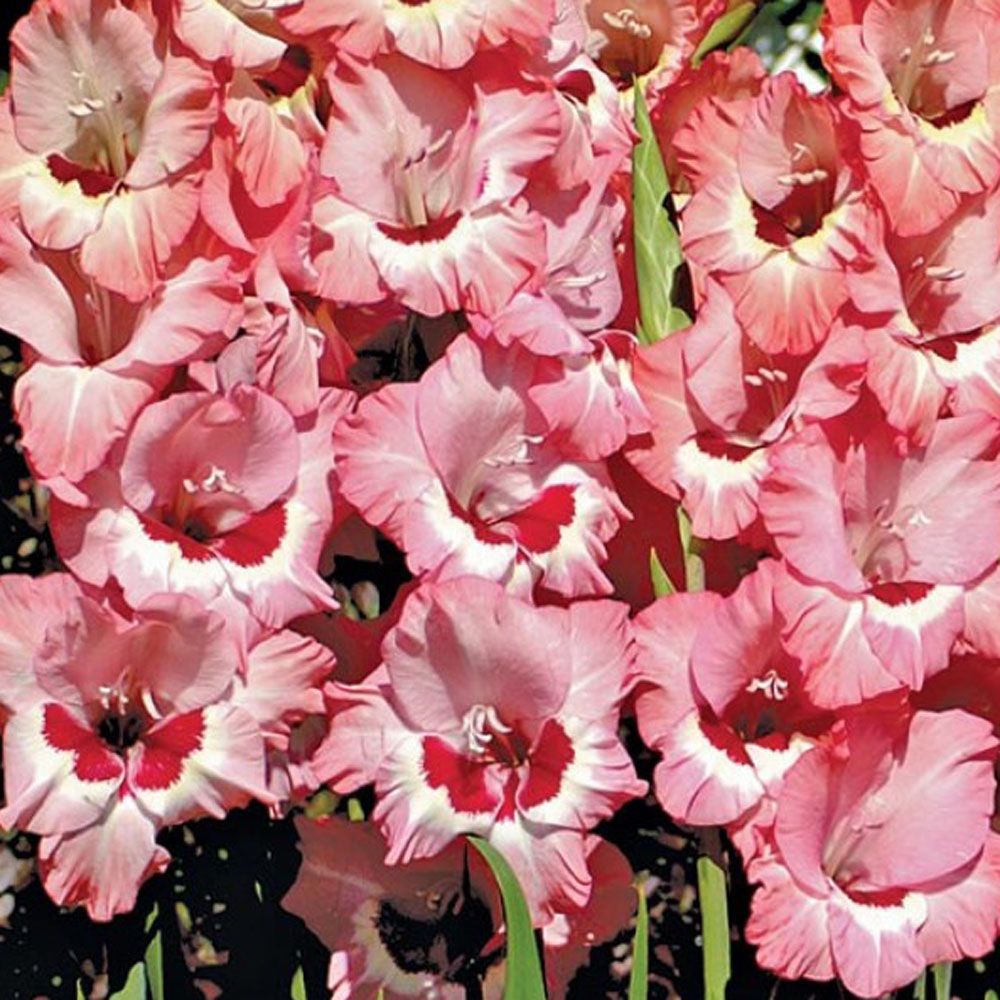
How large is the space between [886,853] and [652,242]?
43cm

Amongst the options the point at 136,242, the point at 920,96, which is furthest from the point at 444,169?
the point at 920,96

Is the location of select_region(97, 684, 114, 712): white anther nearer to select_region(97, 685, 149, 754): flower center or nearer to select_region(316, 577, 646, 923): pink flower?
select_region(97, 685, 149, 754): flower center

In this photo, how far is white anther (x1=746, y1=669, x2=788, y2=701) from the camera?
1.40 metres

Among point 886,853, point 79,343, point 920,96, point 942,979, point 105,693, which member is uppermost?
point 920,96

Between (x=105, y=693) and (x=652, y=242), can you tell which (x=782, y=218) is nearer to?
(x=652, y=242)

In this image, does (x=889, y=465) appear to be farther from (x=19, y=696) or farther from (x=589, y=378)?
(x=19, y=696)

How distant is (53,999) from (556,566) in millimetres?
611

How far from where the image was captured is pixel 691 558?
1444mm

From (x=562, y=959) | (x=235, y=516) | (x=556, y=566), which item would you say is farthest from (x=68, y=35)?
(x=562, y=959)

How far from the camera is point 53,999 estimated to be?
5.55ft

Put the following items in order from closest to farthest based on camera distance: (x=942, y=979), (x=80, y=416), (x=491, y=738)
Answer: (x=80, y=416) → (x=491, y=738) → (x=942, y=979)

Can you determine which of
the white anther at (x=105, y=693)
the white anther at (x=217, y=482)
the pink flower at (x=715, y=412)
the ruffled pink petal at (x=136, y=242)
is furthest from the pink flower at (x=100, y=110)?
the pink flower at (x=715, y=412)

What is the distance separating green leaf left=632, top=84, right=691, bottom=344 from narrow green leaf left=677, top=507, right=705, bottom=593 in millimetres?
124

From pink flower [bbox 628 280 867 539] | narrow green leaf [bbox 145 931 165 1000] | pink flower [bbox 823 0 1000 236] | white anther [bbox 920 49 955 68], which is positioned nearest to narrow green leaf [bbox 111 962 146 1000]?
narrow green leaf [bbox 145 931 165 1000]
